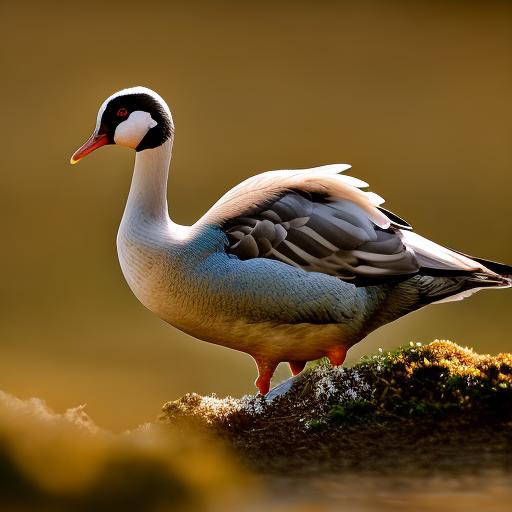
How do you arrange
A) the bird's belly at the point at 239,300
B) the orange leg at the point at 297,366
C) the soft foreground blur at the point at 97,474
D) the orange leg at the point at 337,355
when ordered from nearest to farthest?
the soft foreground blur at the point at 97,474, the bird's belly at the point at 239,300, the orange leg at the point at 337,355, the orange leg at the point at 297,366

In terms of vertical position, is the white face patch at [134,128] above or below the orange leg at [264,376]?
above

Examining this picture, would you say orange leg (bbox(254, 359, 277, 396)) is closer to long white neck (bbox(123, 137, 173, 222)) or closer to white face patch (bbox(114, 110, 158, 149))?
long white neck (bbox(123, 137, 173, 222))

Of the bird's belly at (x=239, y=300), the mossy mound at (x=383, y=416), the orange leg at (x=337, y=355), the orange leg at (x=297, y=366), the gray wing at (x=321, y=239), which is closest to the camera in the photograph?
the mossy mound at (x=383, y=416)

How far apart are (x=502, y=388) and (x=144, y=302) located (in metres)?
1.51

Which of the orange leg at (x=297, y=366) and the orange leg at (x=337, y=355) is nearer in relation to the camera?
the orange leg at (x=337, y=355)

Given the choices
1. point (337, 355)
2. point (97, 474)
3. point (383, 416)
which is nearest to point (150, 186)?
point (337, 355)

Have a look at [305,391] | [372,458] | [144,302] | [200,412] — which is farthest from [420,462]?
[144,302]

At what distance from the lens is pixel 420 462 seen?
10.3ft

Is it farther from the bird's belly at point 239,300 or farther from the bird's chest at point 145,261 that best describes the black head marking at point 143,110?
the bird's belly at point 239,300

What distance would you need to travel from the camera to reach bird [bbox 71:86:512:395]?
3838 mm

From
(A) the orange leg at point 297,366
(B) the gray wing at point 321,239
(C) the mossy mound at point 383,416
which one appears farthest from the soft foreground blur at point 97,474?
(A) the orange leg at point 297,366

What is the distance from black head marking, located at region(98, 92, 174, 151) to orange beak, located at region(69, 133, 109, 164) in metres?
0.02

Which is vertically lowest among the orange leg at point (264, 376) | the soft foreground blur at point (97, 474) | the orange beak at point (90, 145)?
the soft foreground blur at point (97, 474)

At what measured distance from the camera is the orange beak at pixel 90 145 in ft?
13.6
